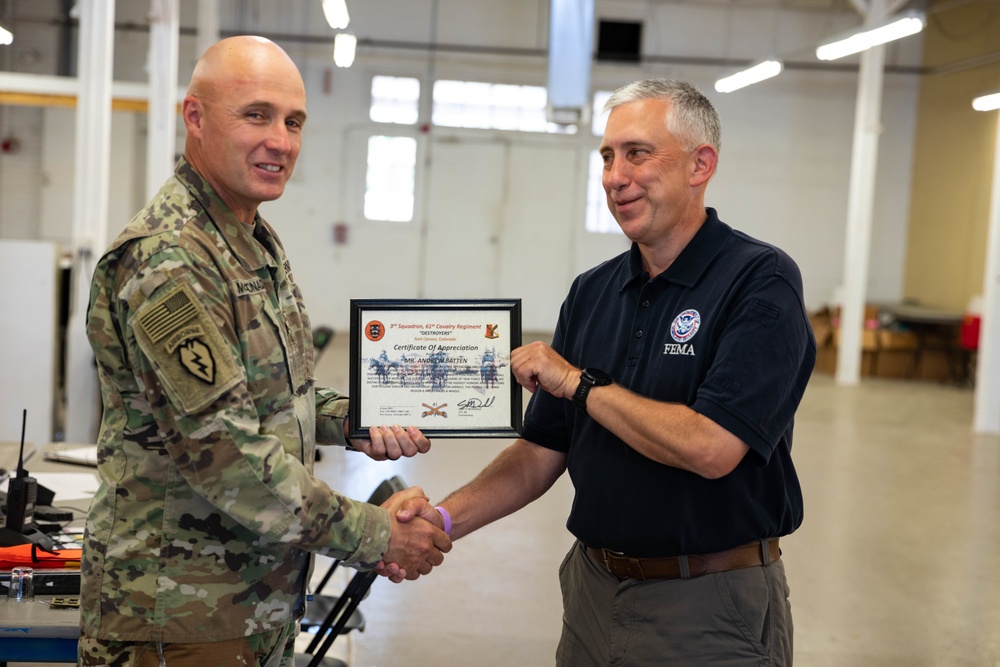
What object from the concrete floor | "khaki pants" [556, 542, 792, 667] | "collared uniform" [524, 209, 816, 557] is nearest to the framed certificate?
"collared uniform" [524, 209, 816, 557]

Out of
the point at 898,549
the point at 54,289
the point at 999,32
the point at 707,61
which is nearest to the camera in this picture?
the point at 898,549

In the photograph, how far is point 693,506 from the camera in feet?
6.50

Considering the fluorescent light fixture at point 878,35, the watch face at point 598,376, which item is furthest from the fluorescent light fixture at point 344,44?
the watch face at point 598,376

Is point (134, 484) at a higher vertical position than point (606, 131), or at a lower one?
lower

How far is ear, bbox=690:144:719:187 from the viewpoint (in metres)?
2.12

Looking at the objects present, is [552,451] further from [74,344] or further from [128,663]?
[74,344]

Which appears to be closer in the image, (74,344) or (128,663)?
(128,663)

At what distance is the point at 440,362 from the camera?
2299mm

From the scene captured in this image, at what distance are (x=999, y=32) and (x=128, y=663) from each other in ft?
48.0

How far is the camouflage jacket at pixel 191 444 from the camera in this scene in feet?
5.49

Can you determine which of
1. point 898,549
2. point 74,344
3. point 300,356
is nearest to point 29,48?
point 74,344

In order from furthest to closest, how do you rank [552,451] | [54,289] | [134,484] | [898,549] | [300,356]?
[54,289]
[898,549]
[552,451]
[300,356]
[134,484]

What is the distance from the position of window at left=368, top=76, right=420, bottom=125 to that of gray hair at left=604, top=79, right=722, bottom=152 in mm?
13181
